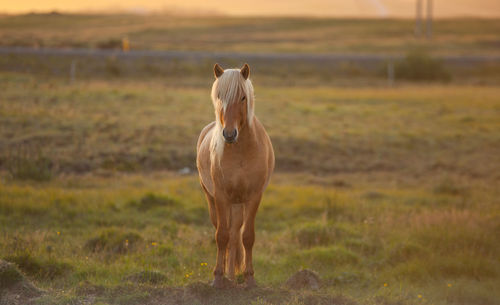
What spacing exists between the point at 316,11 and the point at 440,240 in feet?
505

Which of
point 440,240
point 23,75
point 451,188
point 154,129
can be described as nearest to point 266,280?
point 440,240

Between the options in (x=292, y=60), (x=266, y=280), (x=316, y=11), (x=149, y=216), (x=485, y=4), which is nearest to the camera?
(x=266, y=280)

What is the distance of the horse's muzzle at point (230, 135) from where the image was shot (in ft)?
16.6

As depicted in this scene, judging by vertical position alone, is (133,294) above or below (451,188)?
above

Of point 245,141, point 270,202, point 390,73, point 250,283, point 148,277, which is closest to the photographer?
point 245,141

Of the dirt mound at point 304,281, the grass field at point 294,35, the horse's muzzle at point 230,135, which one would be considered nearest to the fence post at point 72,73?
the grass field at point 294,35

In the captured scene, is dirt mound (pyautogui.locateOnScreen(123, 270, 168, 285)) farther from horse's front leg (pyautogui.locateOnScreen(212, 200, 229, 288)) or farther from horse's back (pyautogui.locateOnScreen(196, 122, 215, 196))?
horse's back (pyautogui.locateOnScreen(196, 122, 215, 196))

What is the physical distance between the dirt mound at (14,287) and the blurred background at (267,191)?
2 centimetres

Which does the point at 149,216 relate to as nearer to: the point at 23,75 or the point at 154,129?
the point at 154,129

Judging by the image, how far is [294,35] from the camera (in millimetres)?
81062

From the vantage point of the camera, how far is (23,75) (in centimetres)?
2602

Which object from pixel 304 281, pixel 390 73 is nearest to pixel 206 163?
pixel 304 281

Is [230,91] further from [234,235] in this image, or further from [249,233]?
[234,235]

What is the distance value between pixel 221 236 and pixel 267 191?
6587 mm
